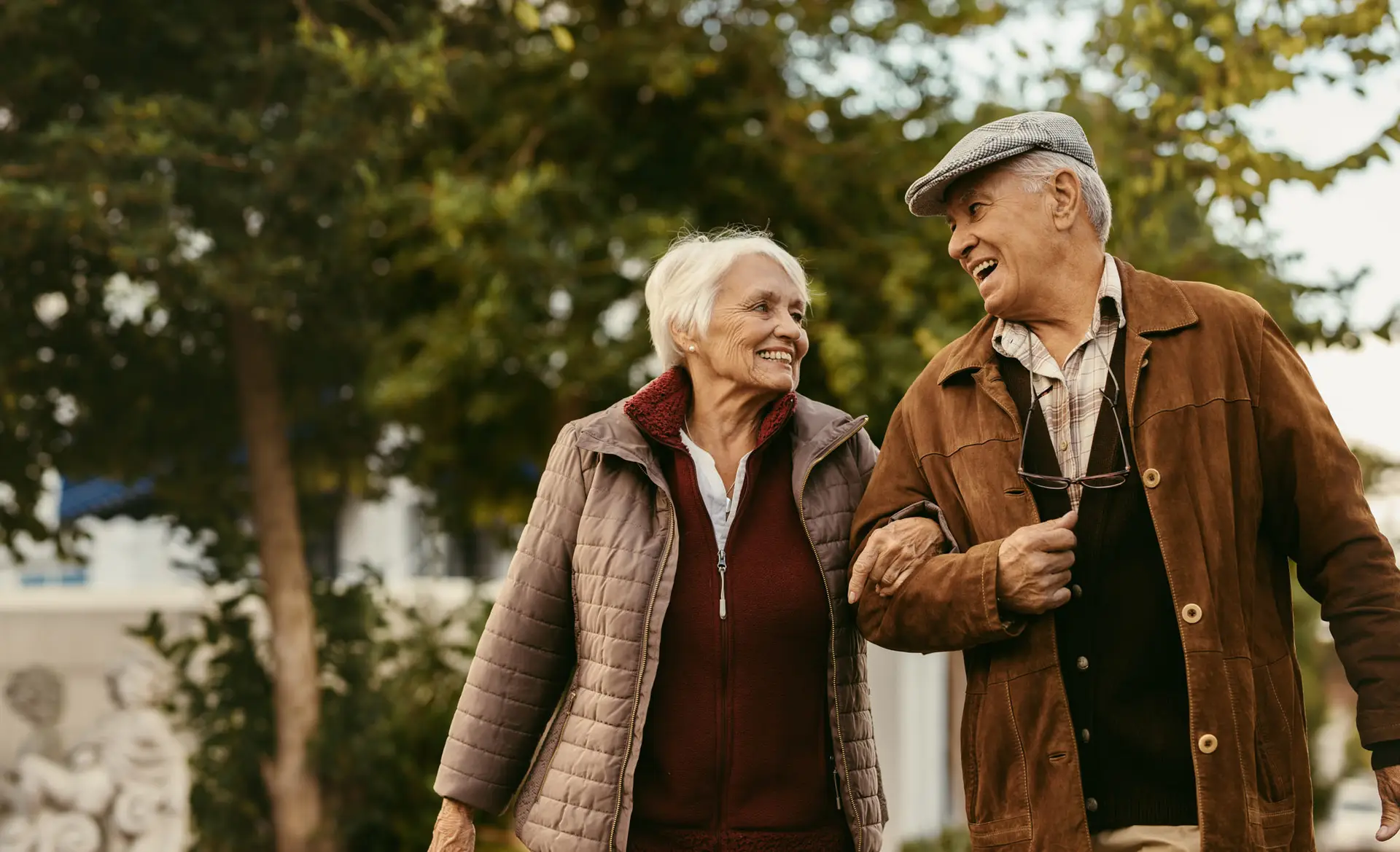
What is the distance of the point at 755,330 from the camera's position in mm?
2842

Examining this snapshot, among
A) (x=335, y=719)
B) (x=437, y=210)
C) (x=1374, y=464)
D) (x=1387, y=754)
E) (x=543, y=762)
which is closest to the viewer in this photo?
(x=1387, y=754)

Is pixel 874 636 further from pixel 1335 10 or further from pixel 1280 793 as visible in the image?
pixel 1335 10

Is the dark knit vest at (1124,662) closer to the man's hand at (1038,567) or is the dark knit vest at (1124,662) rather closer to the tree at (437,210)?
the man's hand at (1038,567)

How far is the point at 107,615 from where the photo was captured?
696 centimetres

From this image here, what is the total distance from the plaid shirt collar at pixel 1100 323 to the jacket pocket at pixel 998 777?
1.95ft

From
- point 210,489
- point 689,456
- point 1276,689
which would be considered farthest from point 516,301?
point 1276,689

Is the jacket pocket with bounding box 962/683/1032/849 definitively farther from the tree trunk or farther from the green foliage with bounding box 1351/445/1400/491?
the green foliage with bounding box 1351/445/1400/491

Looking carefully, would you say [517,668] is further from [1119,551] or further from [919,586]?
[1119,551]

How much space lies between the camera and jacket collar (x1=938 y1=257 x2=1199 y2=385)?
2.34m

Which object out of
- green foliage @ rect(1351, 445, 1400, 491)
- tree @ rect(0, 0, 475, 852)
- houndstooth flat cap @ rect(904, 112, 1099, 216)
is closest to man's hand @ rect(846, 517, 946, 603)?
houndstooth flat cap @ rect(904, 112, 1099, 216)

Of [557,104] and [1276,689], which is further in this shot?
[557,104]

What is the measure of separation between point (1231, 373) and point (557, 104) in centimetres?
476

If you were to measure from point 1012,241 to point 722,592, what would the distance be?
0.87 metres

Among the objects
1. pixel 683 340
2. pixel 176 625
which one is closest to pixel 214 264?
pixel 176 625
